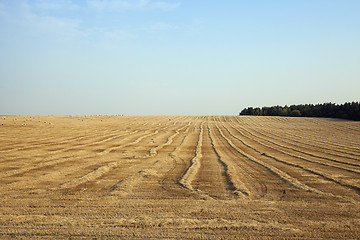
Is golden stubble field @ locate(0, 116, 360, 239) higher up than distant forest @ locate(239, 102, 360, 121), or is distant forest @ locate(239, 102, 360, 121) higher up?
distant forest @ locate(239, 102, 360, 121)

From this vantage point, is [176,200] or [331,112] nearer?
[176,200]

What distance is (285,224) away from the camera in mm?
4641

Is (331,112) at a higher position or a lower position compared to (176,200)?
higher

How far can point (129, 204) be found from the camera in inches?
219

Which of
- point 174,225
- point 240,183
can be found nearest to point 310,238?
point 174,225

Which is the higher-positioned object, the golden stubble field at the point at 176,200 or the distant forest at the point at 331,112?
the distant forest at the point at 331,112

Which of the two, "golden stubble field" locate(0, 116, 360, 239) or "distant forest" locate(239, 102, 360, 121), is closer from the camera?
"golden stubble field" locate(0, 116, 360, 239)

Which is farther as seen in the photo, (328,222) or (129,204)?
(129,204)

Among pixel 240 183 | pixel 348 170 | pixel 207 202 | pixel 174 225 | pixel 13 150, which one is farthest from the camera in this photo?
pixel 13 150

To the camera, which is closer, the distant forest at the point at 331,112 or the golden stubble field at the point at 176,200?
the golden stubble field at the point at 176,200

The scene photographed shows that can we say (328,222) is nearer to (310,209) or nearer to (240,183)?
(310,209)

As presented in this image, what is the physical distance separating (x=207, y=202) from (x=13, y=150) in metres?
10.7

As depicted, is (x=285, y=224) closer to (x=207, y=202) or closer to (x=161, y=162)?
(x=207, y=202)

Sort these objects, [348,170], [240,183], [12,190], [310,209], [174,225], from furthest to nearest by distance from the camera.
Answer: [348,170]
[240,183]
[12,190]
[310,209]
[174,225]
